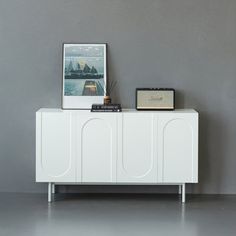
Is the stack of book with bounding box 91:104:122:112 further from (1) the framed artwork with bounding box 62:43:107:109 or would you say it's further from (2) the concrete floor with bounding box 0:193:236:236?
(2) the concrete floor with bounding box 0:193:236:236

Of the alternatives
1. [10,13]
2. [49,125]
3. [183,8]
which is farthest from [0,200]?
[183,8]

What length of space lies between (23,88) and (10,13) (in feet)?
2.05

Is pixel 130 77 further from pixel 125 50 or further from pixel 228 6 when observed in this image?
A: pixel 228 6

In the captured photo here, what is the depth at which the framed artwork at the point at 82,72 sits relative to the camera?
198 inches

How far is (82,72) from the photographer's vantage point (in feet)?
16.5

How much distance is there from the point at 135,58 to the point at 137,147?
0.78 meters

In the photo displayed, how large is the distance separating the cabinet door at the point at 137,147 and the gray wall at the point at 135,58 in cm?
38

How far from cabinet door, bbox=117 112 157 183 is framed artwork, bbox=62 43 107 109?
0.43 meters

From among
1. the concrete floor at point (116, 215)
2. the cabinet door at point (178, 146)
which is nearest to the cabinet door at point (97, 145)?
the concrete floor at point (116, 215)

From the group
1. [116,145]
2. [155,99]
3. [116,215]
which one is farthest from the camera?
[155,99]

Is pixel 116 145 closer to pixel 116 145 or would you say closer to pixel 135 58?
pixel 116 145

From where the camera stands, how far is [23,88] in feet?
16.7

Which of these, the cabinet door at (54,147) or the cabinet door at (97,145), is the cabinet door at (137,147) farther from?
the cabinet door at (54,147)

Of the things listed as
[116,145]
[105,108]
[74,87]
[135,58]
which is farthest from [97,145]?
[135,58]
